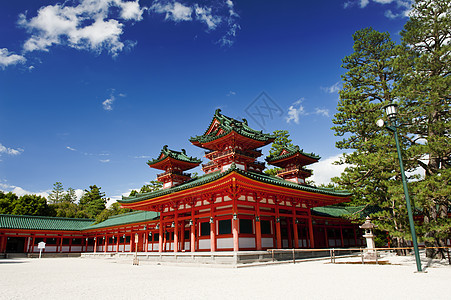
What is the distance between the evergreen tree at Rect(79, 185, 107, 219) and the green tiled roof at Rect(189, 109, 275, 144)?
70080 mm

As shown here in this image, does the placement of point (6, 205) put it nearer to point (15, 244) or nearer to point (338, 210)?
point (15, 244)

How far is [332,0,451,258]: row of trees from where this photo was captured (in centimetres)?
1661

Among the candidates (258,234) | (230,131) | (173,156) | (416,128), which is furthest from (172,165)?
(416,128)

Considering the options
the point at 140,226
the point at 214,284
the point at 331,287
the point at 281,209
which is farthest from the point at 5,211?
the point at 331,287

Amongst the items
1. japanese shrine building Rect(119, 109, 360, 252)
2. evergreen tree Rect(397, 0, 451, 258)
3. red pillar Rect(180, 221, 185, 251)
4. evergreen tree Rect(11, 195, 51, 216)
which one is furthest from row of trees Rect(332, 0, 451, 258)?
evergreen tree Rect(11, 195, 51, 216)

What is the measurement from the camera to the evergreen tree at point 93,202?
84.4 metres

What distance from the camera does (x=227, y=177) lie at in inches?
698

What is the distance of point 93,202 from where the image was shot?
88125 millimetres

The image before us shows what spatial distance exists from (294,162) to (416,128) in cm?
1183

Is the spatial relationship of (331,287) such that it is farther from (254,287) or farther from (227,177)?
(227,177)

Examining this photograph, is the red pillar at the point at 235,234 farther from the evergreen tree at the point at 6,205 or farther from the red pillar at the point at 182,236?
the evergreen tree at the point at 6,205

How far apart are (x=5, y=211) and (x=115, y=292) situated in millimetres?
66201

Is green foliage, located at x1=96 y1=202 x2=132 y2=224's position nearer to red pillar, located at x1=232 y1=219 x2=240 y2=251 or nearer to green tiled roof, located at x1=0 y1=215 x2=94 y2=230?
green tiled roof, located at x1=0 y1=215 x2=94 y2=230

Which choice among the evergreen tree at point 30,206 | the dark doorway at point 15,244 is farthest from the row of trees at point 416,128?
the evergreen tree at point 30,206
